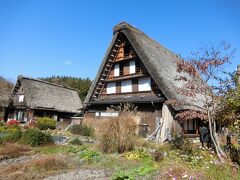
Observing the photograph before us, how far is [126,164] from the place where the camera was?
767 cm

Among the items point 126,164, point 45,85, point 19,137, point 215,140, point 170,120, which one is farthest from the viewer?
point 45,85

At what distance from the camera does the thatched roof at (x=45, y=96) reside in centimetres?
3136

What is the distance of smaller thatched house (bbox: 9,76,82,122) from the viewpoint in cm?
3109

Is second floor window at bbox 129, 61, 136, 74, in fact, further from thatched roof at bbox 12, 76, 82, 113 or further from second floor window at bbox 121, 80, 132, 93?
thatched roof at bbox 12, 76, 82, 113

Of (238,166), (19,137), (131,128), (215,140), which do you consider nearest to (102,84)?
(19,137)

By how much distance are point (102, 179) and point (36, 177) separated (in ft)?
6.06

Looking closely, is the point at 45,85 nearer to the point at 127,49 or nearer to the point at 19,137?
the point at 127,49

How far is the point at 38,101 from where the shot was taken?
31688 mm

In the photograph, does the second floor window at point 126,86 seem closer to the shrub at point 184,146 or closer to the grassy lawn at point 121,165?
the shrub at point 184,146

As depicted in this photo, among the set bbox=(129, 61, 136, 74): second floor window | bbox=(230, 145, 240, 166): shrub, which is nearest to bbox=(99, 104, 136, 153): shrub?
bbox=(230, 145, 240, 166): shrub

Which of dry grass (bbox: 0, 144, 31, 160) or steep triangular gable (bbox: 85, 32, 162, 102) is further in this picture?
steep triangular gable (bbox: 85, 32, 162, 102)

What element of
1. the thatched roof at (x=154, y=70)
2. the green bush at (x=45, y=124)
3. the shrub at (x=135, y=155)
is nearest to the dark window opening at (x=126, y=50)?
the thatched roof at (x=154, y=70)

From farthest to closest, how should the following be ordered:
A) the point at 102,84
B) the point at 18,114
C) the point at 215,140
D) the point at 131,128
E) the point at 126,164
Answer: the point at 18,114 < the point at 102,84 < the point at 131,128 < the point at 215,140 < the point at 126,164

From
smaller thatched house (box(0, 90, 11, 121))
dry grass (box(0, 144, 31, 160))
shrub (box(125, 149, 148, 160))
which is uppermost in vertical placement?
smaller thatched house (box(0, 90, 11, 121))
